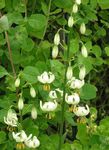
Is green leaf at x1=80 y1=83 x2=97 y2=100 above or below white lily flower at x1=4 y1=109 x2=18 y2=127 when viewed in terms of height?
below

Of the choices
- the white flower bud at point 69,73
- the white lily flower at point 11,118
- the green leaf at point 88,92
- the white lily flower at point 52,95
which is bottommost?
the green leaf at point 88,92

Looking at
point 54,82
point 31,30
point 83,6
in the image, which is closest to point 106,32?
point 83,6

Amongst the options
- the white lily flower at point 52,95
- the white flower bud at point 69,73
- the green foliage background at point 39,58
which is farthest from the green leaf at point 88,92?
the white flower bud at point 69,73

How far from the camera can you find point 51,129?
8.99 ft

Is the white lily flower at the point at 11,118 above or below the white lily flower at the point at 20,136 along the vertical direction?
above

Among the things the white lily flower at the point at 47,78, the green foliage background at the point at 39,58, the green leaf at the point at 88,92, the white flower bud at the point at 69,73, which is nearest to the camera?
the white flower bud at the point at 69,73

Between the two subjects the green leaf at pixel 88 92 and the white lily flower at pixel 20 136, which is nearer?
the white lily flower at pixel 20 136

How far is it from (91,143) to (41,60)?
46 centimetres

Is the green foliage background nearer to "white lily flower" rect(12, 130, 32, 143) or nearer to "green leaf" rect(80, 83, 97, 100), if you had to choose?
"green leaf" rect(80, 83, 97, 100)

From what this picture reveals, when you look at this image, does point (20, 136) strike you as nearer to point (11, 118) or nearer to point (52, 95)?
point (11, 118)

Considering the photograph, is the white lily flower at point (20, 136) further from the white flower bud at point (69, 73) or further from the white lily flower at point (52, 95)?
the white flower bud at point (69, 73)

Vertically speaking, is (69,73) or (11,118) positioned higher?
(69,73)

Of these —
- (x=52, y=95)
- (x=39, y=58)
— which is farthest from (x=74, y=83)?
(x=39, y=58)

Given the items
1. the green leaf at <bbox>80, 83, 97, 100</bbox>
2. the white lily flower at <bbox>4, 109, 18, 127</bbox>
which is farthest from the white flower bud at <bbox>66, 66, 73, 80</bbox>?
the green leaf at <bbox>80, 83, 97, 100</bbox>
